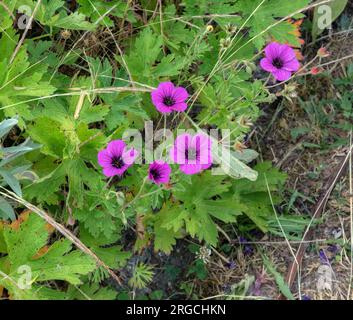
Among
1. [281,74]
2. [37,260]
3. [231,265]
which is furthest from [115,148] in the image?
[231,265]

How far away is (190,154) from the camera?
5.40 feet

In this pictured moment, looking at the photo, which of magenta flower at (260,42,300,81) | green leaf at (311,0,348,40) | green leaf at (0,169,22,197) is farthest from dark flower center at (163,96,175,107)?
green leaf at (311,0,348,40)

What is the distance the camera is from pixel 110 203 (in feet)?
5.56

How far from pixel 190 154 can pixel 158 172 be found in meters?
0.11

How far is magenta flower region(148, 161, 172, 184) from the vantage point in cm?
162

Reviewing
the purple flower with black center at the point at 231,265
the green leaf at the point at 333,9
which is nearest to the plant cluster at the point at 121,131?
the purple flower with black center at the point at 231,265

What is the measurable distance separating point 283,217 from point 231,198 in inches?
9.5

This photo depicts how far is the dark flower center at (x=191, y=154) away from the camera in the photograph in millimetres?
1637

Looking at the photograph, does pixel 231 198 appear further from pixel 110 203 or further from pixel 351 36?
pixel 351 36

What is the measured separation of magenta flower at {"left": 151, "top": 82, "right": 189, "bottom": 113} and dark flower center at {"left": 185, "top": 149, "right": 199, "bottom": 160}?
0.13 m

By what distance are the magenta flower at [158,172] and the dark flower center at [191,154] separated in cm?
6

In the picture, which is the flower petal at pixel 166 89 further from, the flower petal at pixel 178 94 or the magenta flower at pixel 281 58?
the magenta flower at pixel 281 58

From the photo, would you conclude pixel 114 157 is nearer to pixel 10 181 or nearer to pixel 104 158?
pixel 104 158
